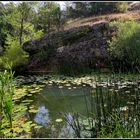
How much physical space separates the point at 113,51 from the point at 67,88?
3055mm

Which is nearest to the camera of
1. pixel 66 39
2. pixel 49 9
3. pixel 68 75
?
pixel 68 75

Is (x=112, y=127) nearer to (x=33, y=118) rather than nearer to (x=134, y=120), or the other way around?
(x=134, y=120)

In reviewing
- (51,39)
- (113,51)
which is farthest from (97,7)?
(113,51)

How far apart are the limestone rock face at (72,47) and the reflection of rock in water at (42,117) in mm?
5594

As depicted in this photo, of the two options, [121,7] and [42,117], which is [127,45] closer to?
[42,117]

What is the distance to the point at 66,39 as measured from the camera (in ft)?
44.0

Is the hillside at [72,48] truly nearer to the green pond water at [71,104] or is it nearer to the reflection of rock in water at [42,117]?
the green pond water at [71,104]

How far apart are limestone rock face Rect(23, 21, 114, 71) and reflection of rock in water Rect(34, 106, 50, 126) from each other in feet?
18.4

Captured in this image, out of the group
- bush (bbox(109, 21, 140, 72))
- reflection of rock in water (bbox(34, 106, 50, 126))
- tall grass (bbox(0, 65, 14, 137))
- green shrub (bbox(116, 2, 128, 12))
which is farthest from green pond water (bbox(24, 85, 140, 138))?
green shrub (bbox(116, 2, 128, 12))

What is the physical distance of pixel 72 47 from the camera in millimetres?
12859

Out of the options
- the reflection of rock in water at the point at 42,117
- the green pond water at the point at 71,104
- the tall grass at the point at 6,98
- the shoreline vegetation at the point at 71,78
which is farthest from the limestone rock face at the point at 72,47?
the tall grass at the point at 6,98

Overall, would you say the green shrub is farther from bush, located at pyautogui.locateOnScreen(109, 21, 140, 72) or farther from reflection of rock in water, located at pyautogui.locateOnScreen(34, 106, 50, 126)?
reflection of rock in water, located at pyautogui.locateOnScreen(34, 106, 50, 126)

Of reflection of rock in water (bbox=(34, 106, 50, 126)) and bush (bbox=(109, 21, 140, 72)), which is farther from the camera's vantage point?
bush (bbox=(109, 21, 140, 72))

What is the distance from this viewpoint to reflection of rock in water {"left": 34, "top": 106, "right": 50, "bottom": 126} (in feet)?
16.4
